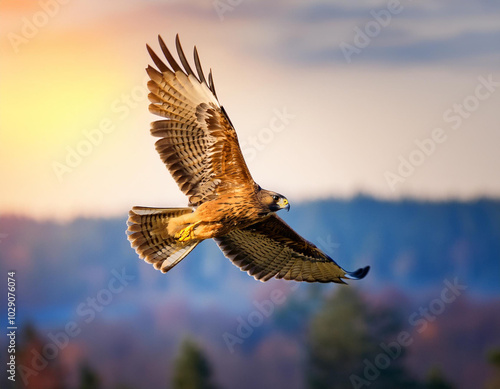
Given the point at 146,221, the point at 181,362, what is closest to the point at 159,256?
the point at 146,221

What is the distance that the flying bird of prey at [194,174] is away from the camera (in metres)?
5.22

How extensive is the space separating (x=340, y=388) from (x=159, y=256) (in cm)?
494

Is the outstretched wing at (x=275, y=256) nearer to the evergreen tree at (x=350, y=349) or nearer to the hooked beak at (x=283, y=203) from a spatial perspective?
the hooked beak at (x=283, y=203)

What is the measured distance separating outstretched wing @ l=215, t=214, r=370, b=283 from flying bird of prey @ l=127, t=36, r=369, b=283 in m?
0.21

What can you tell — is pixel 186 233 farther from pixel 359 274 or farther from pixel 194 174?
pixel 359 274

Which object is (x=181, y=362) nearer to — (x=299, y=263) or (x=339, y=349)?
(x=339, y=349)

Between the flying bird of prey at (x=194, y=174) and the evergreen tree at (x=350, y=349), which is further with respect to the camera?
the evergreen tree at (x=350, y=349)

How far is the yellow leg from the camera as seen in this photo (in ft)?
17.8

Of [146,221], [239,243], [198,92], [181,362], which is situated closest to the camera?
[198,92]

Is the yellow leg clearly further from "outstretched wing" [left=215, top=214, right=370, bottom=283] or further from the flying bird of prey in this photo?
"outstretched wing" [left=215, top=214, right=370, bottom=283]

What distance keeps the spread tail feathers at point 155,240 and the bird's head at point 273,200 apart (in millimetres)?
638

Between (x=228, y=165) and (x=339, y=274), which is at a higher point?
(x=228, y=165)

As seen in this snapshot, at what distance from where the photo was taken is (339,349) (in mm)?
10016

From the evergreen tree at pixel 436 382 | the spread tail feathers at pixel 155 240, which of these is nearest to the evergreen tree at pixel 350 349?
the evergreen tree at pixel 436 382
